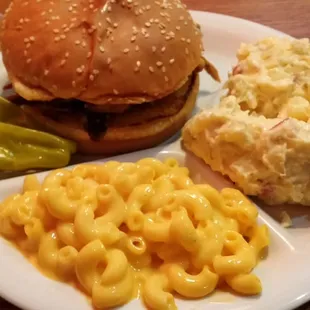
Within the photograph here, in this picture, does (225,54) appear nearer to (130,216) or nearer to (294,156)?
(294,156)

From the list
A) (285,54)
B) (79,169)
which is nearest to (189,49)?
(285,54)

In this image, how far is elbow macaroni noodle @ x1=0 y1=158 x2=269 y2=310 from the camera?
4.39 feet

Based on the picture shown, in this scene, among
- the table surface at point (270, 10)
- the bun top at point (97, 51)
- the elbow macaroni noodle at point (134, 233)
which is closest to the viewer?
the elbow macaroni noodle at point (134, 233)

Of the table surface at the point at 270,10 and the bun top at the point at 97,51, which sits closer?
the bun top at the point at 97,51

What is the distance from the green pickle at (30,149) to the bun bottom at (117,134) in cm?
5

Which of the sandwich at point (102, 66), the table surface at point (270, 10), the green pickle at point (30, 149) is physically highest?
the sandwich at point (102, 66)

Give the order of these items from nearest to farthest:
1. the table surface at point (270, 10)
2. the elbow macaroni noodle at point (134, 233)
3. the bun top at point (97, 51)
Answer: the elbow macaroni noodle at point (134, 233)
the bun top at point (97, 51)
the table surface at point (270, 10)

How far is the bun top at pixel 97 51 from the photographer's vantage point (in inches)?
68.4

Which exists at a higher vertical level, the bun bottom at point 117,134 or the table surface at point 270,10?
the bun bottom at point 117,134

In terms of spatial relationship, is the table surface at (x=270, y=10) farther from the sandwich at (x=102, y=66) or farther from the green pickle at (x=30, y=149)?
the green pickle at (x=30, y=149)

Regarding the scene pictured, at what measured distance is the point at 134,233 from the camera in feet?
4.72

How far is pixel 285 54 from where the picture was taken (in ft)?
6.21

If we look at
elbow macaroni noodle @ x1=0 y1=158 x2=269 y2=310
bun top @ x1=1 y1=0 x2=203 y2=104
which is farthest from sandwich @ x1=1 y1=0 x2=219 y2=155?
elbow macaroni noodle @ x1=0 y1=158 x2=269 y2=310

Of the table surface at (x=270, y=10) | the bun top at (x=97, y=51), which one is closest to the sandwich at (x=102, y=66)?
the bun top at (x=97, y=51)
